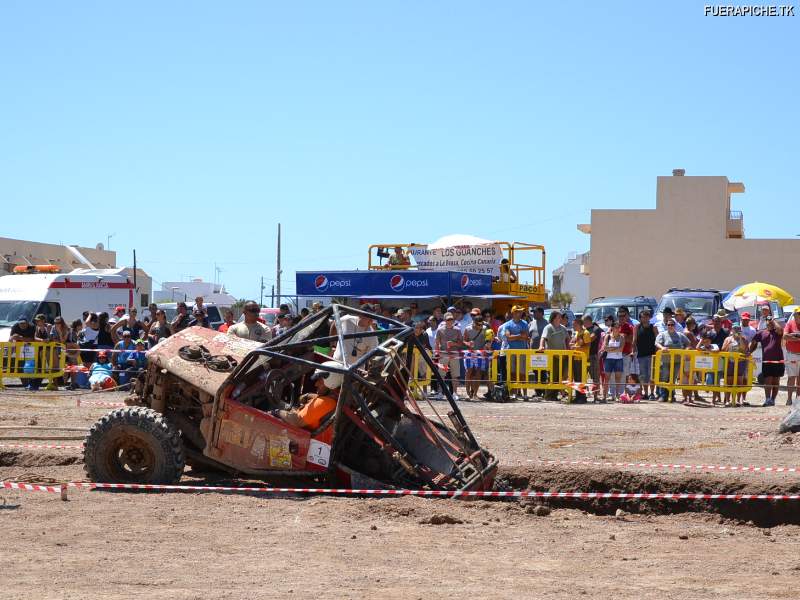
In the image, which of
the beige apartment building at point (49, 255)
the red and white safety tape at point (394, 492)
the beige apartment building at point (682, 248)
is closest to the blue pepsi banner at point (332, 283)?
the red and white safety tape at point (394, 492)

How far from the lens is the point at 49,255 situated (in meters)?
56.6

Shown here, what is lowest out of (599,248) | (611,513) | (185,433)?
(611,513)

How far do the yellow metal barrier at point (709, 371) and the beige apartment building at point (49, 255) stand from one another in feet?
110

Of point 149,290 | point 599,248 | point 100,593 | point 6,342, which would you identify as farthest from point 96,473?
point 599,248

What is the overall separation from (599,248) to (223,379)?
4414 cm

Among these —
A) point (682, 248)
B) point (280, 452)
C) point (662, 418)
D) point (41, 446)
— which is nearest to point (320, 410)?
point (280, 452)

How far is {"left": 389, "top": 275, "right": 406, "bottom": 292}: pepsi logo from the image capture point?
26500 mm

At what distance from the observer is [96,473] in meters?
9.53

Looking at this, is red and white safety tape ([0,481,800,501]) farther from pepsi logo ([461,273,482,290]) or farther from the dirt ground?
pepsi logo ([461,273,482,290])

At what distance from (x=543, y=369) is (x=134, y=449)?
413 inches

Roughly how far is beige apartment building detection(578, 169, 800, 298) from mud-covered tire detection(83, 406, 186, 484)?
43338 millimetres

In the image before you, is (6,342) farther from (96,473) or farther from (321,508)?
(321,508)

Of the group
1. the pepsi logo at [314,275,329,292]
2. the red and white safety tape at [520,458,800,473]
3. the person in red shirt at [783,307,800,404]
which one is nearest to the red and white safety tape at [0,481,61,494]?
the red and white safety tape at [520,458,800,473]

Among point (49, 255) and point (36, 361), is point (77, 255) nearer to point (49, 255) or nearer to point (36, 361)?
point (49, 255)
